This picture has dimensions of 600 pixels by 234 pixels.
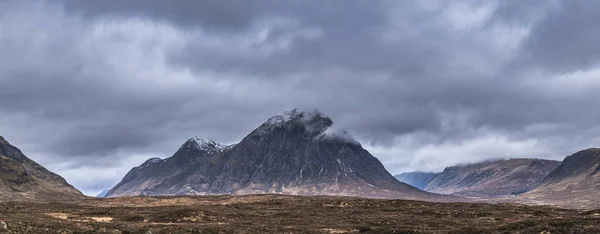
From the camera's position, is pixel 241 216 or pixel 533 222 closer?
pixel 533 222

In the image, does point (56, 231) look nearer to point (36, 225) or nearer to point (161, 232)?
point (36, 225)

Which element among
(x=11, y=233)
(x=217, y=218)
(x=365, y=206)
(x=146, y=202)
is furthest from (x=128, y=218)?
(x=146, y=202)

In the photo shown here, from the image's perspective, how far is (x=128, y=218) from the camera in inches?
2862

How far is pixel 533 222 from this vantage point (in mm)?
55531

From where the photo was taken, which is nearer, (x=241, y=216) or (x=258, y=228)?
(x=258, y=228)

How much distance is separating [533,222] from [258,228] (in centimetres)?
3146

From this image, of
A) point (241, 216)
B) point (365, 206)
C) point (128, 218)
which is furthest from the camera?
point (365, 206)

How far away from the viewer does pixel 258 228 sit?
56.2 m

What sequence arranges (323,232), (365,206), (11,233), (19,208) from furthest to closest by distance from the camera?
(365,206) → (19,208) → (323,232) → (11,233)

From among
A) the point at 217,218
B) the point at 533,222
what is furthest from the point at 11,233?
the point at 533,222

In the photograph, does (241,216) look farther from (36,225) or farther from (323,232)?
(36,225)

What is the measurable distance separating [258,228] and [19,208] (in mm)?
57070

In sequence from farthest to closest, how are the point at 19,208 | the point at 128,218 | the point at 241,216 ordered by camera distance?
the point at 19,208, the point at 241,216, the point at 128,218

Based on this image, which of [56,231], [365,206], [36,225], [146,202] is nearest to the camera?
[56,231]
